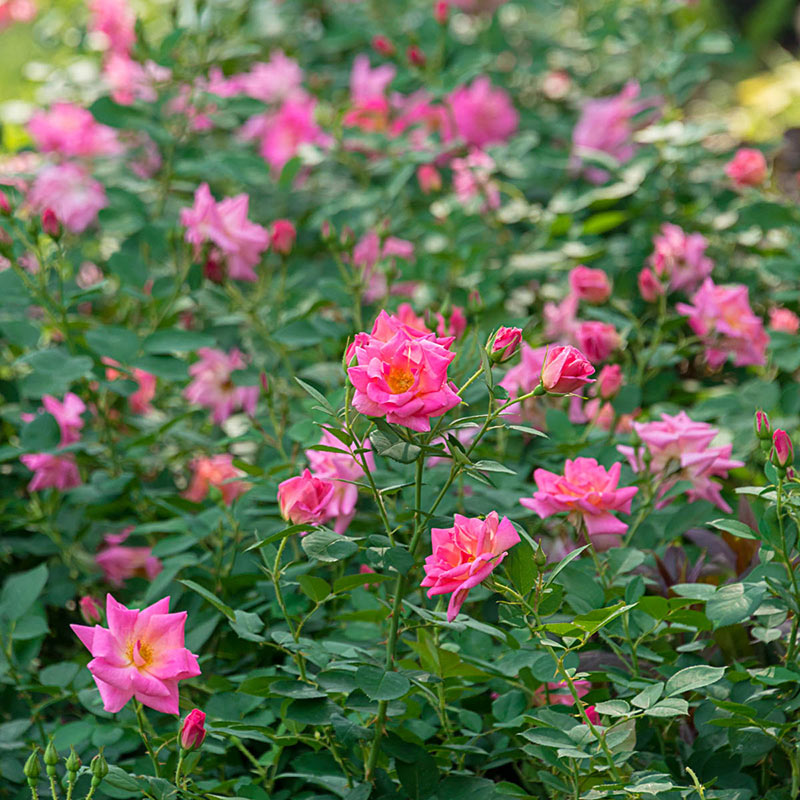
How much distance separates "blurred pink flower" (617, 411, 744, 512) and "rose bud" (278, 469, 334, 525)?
38 centimetres

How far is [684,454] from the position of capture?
1.13 meters

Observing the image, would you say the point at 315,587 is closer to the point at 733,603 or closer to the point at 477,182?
the point at 733,603

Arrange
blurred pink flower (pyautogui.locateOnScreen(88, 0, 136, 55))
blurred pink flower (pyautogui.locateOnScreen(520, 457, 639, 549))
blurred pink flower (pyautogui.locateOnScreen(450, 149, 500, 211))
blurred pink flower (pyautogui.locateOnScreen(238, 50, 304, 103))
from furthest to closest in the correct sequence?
blurred pink flower (pyautogui.locateOnScreen(88, 0, 136, 55)) → blurred pink flower (pyautogui.locateOnScreen(238, 50, 304, 103)) → blurred pink flower (pyautogui.locateOnScreen(450, 149, 500, 211)) → blurred pink flower (pyautogui.locateOnScreen(520, 457, 639, 549))

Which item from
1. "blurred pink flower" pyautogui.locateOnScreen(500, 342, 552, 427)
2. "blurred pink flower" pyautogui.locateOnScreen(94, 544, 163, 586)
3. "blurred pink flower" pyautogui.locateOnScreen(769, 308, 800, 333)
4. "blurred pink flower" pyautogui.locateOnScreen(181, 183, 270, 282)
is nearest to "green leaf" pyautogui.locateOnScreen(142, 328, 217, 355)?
"blurred pink flower" pyautogui.locateOnScreen(181, 183, 270, 282)

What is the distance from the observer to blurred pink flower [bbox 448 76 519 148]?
2.16 meters

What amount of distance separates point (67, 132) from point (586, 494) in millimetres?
1483

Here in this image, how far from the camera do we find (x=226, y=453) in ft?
4.98

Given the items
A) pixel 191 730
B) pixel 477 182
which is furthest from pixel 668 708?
pixel 477 182

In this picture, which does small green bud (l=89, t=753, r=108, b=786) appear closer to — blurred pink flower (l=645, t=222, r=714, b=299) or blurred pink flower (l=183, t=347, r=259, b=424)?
blurred pink flower (l=183, t=347, r=259, b=424)

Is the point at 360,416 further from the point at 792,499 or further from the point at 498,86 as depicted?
the point at 498,86

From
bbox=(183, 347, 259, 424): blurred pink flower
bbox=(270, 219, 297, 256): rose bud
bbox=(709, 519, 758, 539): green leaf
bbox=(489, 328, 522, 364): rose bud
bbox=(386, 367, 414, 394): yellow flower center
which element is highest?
bbox=(386, 367, 414, 394): yellow flower center

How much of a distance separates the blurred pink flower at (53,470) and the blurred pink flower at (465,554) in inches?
27.3

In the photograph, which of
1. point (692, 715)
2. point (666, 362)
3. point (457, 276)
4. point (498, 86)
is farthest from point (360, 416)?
point (498, 86)

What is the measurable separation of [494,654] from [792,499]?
0.37 m
